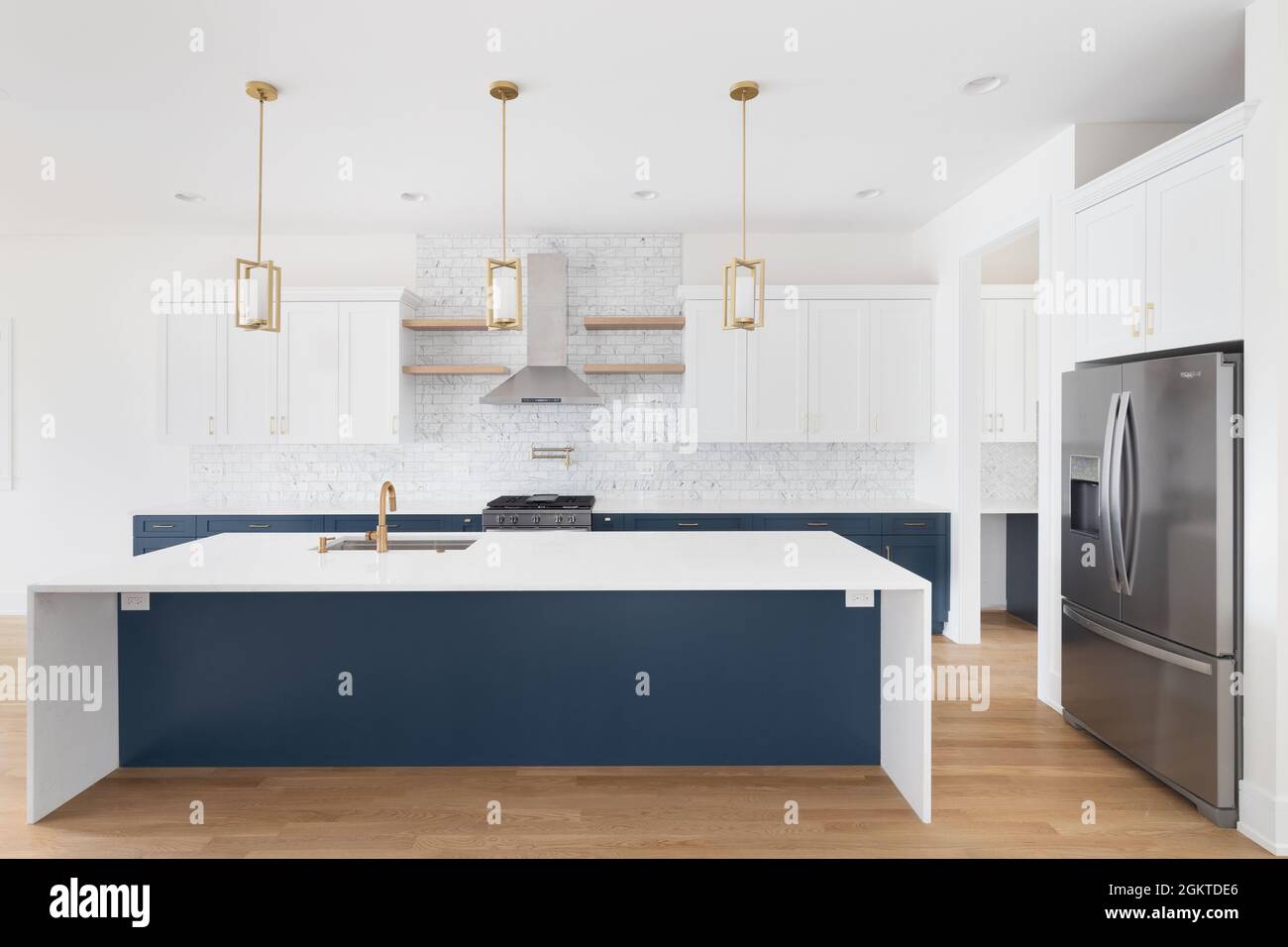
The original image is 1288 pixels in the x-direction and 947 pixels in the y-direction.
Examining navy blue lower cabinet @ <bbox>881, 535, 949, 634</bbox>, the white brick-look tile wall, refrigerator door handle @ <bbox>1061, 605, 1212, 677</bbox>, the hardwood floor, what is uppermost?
the white brick-look tile wall

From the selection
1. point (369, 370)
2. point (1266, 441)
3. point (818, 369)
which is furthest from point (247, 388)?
point (1266, 441)

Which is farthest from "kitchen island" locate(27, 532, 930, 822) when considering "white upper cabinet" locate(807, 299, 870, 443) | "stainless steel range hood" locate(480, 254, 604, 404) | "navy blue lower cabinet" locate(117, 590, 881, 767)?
"stainless steel range hood" locate(480, 254, 604, 404)

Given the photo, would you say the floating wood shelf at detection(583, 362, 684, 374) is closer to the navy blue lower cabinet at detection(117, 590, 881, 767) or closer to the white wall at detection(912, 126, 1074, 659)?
the white wall at detection(912, 126, 1074, 659)

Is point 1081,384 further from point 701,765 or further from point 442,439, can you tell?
point 442,439

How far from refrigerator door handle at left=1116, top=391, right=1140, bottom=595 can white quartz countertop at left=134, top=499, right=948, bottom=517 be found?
198 cm

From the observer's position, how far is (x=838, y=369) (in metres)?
5.24

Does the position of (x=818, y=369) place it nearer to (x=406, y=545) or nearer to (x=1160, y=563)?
(x=1160, y=563)

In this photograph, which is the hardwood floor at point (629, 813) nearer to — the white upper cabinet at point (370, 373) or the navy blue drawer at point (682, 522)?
the navy blue drawer at point (682, 522)

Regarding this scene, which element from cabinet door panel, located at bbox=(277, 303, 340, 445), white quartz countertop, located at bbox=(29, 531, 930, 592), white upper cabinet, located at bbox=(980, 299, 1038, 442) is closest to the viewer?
white quartz countertop, located at bbox=(29, 531, 930, 592)

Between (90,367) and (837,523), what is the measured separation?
5.55 metres

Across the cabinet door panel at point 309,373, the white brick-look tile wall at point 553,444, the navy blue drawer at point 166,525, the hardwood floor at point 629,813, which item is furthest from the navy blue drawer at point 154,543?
the hardwood floor at point 629,813

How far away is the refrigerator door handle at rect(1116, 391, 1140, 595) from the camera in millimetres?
2883

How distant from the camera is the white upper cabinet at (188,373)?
520cm

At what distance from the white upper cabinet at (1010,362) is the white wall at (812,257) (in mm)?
637
